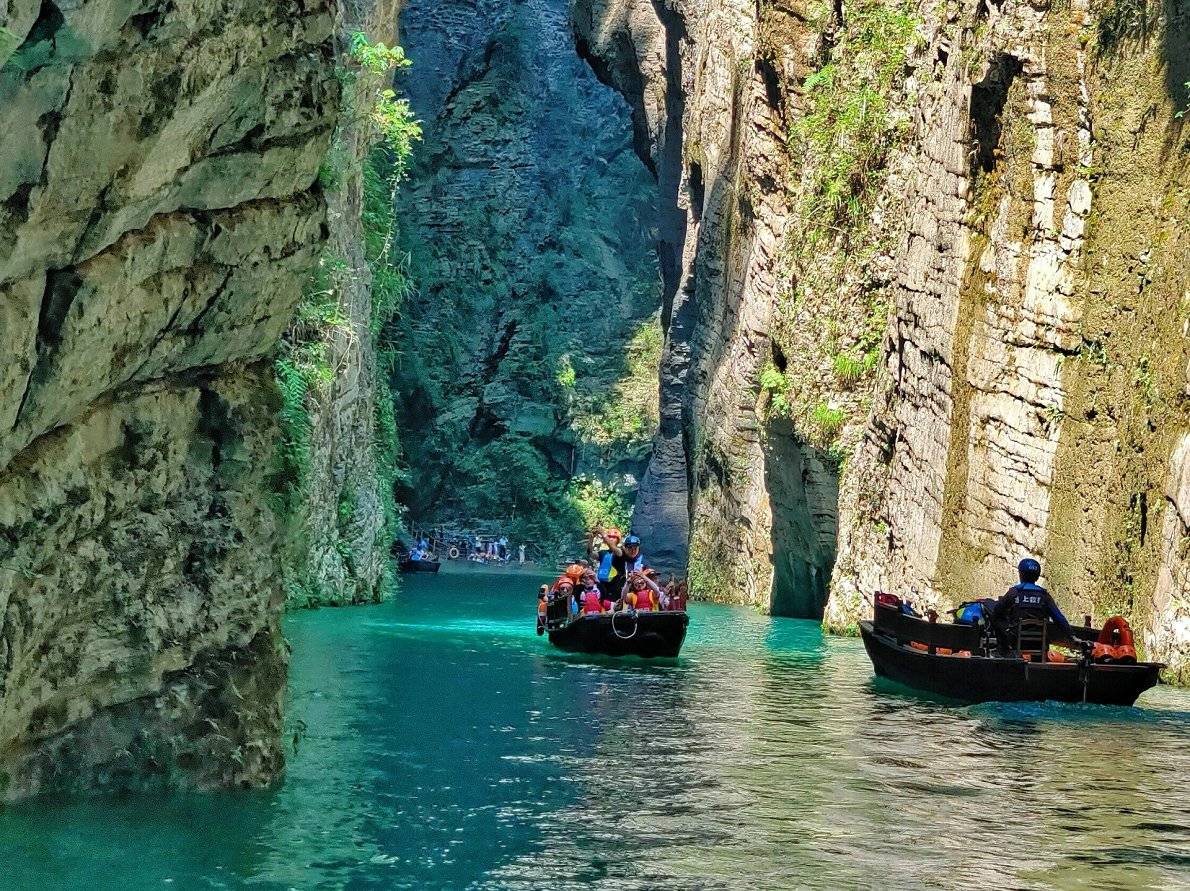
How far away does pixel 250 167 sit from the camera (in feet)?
34.1

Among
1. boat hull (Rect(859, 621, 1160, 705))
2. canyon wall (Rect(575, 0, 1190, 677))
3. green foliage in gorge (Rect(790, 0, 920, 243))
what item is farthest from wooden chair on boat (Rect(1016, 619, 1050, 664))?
green foliage in gorge (Rect(790, 0, 920, 243))

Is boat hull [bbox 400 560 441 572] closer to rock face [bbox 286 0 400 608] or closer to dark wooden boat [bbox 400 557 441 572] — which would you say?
dark wooden boat [bbox 400 557 441 572]

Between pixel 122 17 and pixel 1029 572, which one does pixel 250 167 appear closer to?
pixel 122 17

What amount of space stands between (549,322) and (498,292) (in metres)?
2.88

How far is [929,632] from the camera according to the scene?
21.4 metres

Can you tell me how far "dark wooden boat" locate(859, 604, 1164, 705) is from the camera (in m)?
18.9

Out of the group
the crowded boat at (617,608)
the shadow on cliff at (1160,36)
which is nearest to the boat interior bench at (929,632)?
the crowded boat at (617,608)

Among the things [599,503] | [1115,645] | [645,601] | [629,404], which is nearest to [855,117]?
[645,601]

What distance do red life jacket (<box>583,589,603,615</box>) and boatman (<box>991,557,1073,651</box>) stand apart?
8620 millimetres

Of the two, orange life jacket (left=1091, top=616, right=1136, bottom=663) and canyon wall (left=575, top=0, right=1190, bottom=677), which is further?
canyon wall (left=575, top=0, right=1190, bottom=677)

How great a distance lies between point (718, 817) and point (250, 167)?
605 centimetres

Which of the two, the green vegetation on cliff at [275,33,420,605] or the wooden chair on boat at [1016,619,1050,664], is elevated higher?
the green vegetation on cliff at [275,33,420,605]

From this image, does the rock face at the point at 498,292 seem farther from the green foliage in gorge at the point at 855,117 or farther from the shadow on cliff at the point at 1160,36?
the shadow on cliff at the point at 1160,36

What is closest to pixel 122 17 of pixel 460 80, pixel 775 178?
pixel 775 178
